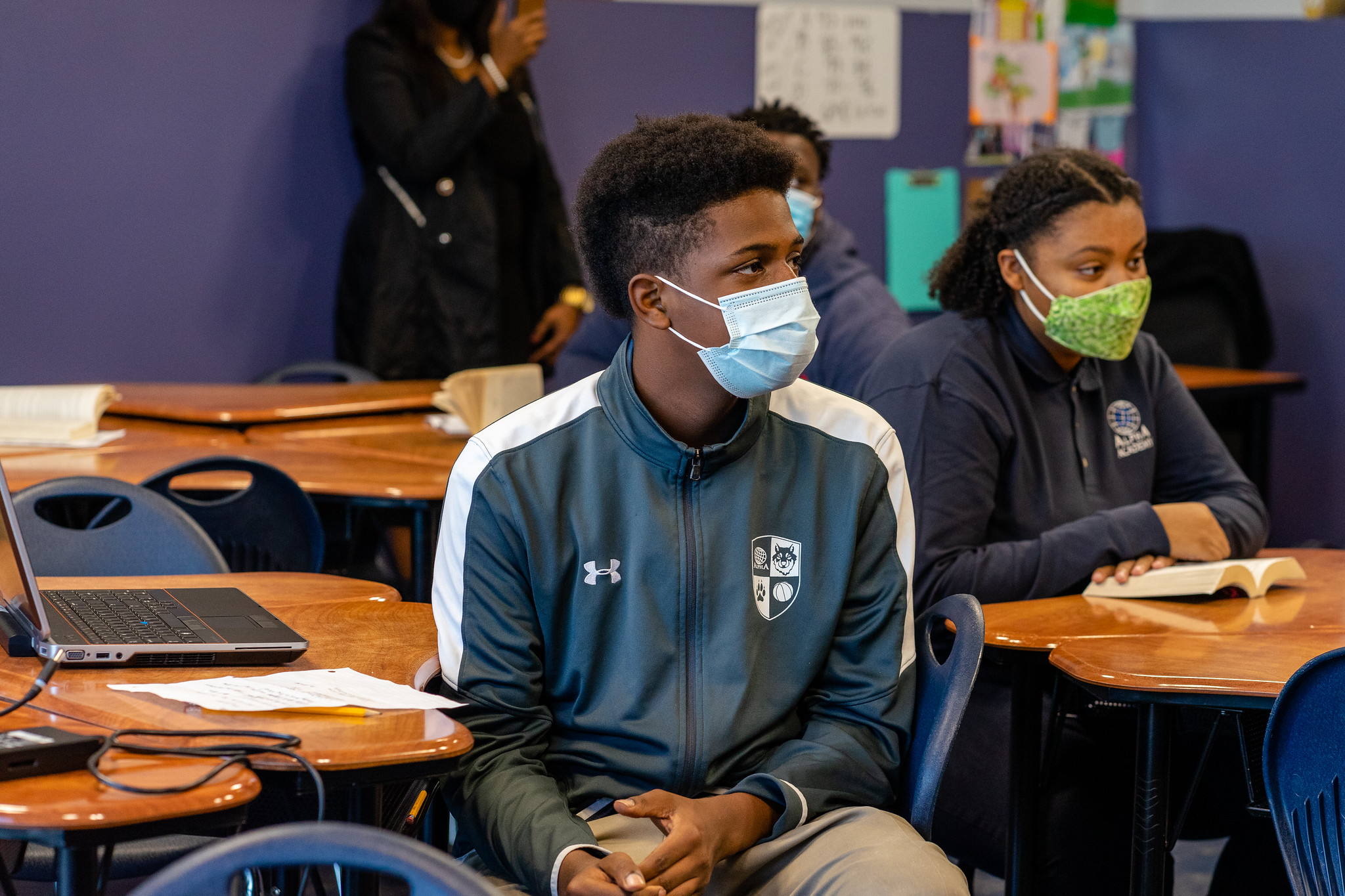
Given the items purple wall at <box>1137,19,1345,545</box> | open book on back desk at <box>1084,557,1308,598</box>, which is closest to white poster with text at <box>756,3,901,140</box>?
purple wall at <box>1137,19,1345,545</box>

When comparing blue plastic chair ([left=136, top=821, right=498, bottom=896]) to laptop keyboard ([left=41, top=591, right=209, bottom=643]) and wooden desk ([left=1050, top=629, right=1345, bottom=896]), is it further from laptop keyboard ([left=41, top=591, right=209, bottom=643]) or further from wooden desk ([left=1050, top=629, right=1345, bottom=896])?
wooden desk ([left=1050, top=629, right=1345, bottom=896])

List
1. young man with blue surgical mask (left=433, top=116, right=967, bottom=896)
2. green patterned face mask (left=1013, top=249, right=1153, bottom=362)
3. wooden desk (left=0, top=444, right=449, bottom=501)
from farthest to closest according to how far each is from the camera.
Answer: wooden desk (left=0, top=444, right=449, bottom=501) < green patterned face mask (left=1013, top=249, right=1153, bottom=362) < young man with blue surgical mask (left=433, top=116, right=967, bottom=896)

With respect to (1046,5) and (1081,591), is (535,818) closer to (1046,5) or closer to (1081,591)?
(1081,591)

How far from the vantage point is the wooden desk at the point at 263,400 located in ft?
10.9

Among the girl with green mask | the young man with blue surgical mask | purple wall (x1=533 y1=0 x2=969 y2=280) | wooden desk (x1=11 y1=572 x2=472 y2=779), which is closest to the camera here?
wooden desk (x1=11 y1=572 x2=472 y2=779)

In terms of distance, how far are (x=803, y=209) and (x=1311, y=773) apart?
1.97 meters

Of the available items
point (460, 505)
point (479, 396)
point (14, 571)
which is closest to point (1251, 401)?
point (479, 396)

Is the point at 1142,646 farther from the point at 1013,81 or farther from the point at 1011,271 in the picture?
the point at 1013,81

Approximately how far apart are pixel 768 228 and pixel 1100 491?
3.01 feet

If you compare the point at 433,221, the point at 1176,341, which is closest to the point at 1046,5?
the point at 1176,341

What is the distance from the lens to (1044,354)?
2.26m

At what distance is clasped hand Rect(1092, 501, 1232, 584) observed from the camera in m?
2.06

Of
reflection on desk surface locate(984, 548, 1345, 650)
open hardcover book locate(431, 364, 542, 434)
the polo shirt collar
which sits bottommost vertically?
reflection on desk surface locate(984, 548, 1345, 650)

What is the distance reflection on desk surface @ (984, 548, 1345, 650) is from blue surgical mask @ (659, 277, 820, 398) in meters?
0.46
